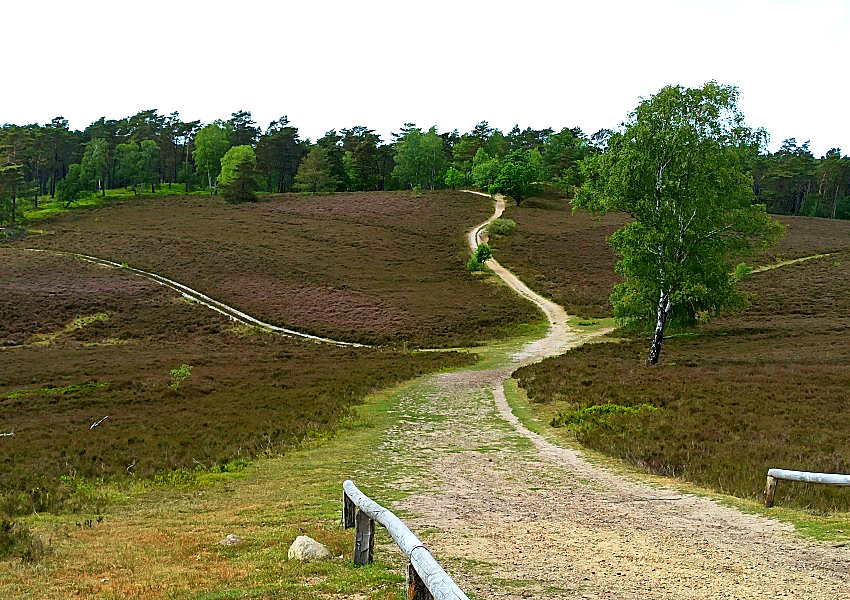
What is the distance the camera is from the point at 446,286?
61.0m

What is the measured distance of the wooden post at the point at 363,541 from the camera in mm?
7234

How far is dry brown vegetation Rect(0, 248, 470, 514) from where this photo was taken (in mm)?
16781

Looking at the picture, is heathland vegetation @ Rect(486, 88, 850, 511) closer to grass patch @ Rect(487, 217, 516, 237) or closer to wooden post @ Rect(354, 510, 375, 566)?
wooden post @ Rect(354, 510, 375, 566)

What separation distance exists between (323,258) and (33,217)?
2054 inches

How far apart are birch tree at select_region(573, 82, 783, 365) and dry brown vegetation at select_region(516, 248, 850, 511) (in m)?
3.92

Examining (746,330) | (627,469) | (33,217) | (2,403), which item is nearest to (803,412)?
(627,469)

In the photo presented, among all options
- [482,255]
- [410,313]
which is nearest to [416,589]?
[410,313]

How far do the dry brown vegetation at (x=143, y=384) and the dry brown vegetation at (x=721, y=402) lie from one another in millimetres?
8052

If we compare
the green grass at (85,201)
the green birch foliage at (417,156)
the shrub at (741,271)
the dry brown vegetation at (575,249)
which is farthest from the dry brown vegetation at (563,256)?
the green grass at (85,201)

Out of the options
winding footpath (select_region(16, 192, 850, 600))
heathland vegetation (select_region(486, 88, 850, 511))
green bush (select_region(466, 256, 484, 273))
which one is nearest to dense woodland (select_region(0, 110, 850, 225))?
green bush (select_region(466, 256, 484, 273))

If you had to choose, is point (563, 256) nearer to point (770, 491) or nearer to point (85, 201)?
point (770, 491)

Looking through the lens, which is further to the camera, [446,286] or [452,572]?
[446,286]

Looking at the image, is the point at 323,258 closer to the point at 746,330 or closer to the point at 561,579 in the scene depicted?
the point at 746,330

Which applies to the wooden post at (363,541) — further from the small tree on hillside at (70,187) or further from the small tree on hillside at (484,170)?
the small tree on hillside at (70,187)
